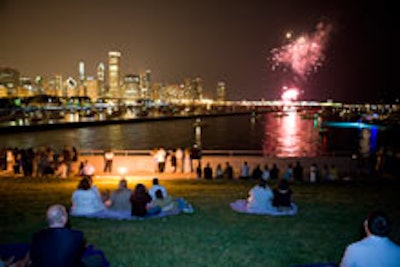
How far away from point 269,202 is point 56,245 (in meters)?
6.94

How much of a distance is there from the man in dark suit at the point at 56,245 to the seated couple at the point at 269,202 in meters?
6.16

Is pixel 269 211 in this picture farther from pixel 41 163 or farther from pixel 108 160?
pixel 41 163

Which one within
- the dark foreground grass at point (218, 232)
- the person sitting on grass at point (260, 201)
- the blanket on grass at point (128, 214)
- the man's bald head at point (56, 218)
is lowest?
the dark foreground grass at point (218, 232)

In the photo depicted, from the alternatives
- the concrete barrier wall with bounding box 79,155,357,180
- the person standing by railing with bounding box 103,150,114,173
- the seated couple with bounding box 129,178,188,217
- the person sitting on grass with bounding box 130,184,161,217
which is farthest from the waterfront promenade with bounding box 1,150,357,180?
the person sitting on grass with bounding box 130,184,161,217

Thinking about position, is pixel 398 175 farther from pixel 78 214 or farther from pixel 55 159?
pixel 55 159

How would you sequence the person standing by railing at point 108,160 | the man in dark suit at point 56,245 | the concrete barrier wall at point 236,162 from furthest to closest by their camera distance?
the concrete barrier wall at point 236,162, the person standing by railing at point 108,160, the man in dark suit at point 56,245

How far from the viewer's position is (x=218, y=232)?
870 centimetres

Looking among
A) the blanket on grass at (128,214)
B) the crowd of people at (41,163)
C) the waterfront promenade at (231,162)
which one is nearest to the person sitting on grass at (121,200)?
the blanket on grass at (128,214)

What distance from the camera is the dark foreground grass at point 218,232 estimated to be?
7328 millimetres

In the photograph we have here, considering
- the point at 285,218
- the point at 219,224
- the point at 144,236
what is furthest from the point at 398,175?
the point at 144,236

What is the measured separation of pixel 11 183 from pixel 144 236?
9817 mm

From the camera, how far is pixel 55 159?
71.7 ft

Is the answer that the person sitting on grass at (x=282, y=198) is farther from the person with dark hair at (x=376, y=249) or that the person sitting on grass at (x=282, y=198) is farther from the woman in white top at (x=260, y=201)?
the person with dark hair at (x=376, y=249)

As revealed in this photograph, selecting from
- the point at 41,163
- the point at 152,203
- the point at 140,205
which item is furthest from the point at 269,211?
the point at 41,163
